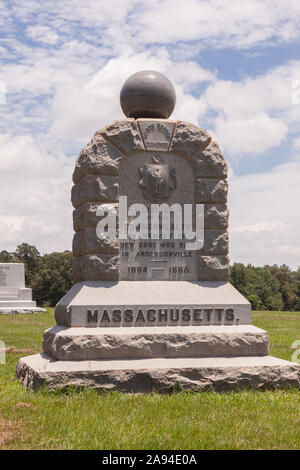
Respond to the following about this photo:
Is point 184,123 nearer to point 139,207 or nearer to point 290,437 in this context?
point 139,207

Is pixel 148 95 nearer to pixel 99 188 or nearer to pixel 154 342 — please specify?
pixel 99 188

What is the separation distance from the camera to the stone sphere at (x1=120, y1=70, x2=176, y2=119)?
832 cm

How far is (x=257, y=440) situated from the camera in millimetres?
5086

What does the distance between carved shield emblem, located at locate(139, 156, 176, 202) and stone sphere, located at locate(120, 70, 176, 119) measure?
0.82 metres

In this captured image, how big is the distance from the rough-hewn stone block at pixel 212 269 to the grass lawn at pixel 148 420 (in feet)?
6.06

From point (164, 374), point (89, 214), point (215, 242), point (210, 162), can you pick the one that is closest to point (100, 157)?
point (89, 214)

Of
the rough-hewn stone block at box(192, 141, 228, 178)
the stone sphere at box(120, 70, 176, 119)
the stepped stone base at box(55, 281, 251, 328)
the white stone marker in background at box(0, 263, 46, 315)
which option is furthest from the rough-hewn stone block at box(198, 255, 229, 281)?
the white stone marker in background at box(0, 263, 46, 315)

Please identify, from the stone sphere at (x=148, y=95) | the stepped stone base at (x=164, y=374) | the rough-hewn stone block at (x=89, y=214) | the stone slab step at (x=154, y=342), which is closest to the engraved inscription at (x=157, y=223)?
the rough-hewn stone block at (x=89, y=214)

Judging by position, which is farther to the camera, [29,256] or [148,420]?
[29,256]

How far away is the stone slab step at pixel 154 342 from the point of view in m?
7.01

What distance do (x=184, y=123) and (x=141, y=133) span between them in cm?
69

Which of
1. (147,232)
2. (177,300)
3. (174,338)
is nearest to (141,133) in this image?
(147,232)

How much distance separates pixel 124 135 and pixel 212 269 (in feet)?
7.70

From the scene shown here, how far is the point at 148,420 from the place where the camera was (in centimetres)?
557
